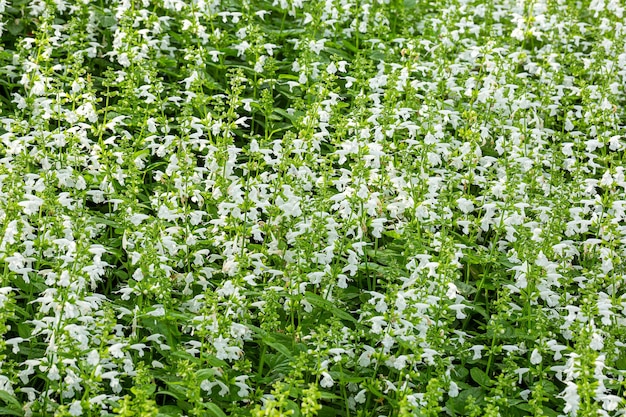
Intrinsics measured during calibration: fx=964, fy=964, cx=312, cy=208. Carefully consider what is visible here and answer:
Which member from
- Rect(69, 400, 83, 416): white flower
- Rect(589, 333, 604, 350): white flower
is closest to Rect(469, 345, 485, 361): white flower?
Rect(589, 333, 604, 350): white flower

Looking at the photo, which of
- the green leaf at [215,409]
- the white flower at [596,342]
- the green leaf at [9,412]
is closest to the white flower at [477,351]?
the white flower at [596,342]

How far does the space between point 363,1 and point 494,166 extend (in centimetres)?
357

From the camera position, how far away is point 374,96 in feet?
27.2

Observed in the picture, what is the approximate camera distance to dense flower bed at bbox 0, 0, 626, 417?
5.39m

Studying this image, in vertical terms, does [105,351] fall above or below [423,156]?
below

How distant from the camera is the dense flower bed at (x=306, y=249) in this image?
539cm

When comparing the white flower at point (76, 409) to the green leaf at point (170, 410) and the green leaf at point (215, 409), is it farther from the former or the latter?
the green leaf at point (215, 409)

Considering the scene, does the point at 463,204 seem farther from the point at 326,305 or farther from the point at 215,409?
the point at 215,409

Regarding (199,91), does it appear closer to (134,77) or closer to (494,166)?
(134,77)

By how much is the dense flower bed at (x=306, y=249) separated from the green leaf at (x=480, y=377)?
0.03m

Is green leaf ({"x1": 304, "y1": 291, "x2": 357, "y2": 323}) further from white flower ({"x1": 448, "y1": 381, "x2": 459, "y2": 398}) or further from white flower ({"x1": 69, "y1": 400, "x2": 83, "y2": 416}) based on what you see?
white flower ({"x1": 69, "y1": 400, "x2": 83, "y2": 416})

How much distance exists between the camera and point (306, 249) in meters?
6.08

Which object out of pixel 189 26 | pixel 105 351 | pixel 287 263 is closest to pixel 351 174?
pixel 287 263

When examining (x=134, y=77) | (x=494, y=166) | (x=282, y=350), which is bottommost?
(x=282, y=350)
